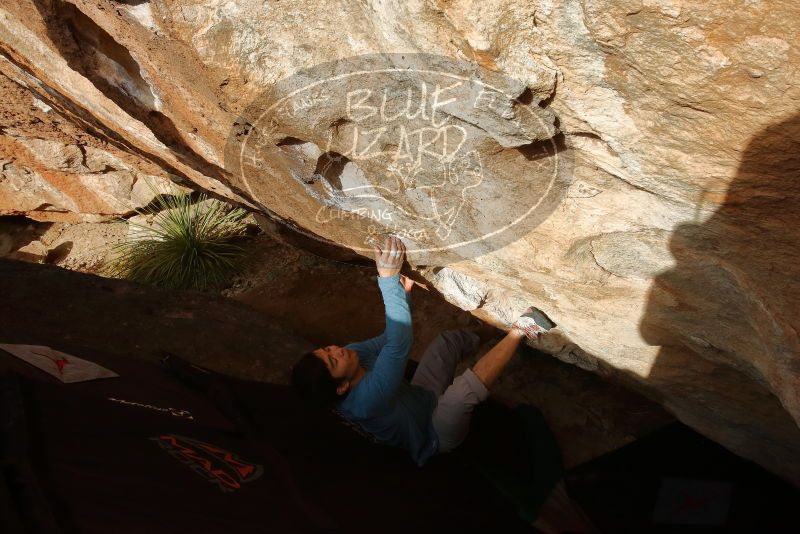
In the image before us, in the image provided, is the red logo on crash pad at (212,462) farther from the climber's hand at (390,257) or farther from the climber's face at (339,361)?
the climber's hand at (390,257)

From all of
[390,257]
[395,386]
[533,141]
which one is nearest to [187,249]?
[390,257]

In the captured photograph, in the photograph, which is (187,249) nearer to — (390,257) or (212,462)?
(390,257)

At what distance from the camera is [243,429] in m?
2.12

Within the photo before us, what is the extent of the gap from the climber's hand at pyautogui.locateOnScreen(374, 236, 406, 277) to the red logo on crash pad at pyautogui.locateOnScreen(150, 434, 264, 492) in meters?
1.01

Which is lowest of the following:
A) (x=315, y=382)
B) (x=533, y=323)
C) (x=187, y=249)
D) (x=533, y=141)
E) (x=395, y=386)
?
(x=533, y=323)

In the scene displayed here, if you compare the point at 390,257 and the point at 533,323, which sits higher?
the point at 390,257

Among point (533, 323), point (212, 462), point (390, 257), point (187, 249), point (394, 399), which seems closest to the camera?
point (212, 462)

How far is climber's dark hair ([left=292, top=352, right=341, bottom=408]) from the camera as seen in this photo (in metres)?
2.24

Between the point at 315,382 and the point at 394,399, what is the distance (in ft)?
1.22

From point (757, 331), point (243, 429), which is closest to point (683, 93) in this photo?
point (757, 331)

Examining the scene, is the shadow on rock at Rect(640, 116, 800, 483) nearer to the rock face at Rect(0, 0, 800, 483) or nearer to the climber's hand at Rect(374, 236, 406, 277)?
the rock face at Rect(0, 0, 800, 483)

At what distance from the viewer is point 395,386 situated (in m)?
2.25

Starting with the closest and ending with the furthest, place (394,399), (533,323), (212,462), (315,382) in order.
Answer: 1. (212,462)
2. (315,382)
3. (394,399)
4. (533,323)

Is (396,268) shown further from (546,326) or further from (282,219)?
(282,219)
